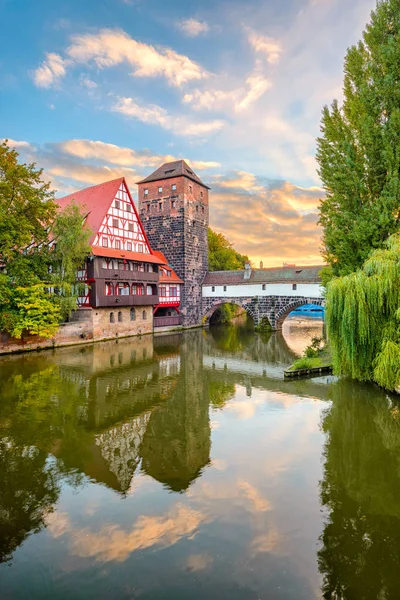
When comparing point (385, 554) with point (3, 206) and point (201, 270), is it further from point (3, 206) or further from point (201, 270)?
point (201, 270)

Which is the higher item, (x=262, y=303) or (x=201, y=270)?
(x=201, y=270)

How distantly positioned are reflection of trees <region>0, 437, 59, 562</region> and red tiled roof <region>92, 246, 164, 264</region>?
17.8m

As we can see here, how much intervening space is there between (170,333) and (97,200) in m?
12.2

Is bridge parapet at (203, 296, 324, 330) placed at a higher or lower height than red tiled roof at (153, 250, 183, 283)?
lower

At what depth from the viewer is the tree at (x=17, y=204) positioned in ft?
63.5

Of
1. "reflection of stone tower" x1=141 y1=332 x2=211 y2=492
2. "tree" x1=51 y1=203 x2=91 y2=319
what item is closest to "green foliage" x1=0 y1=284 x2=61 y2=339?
"tree" x1=51 y1=203 x2=91 y2=319

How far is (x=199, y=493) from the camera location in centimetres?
657

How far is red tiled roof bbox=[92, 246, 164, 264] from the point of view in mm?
25189

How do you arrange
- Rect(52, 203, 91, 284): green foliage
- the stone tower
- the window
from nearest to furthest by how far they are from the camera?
Rect(52, 203, 91, 284): green foliage → the window → the stone tower

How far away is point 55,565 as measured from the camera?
191 inches

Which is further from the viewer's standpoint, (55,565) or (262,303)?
(262,303)

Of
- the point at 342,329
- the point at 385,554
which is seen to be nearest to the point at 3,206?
the point at 342,329

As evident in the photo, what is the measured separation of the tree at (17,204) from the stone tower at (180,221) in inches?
580

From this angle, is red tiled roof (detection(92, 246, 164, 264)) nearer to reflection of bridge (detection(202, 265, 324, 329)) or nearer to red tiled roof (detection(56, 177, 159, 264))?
red tiled roof (detection(56, 177, 159, 264))
